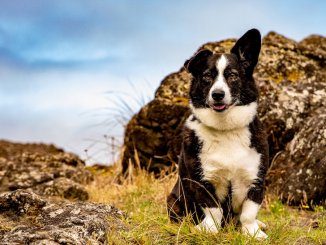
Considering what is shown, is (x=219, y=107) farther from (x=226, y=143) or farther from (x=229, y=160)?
(x=229, y=160)

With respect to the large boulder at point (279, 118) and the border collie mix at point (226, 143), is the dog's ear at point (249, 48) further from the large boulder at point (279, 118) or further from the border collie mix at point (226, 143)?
the large boulder at point (279, 118)

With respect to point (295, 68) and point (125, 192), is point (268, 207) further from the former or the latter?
point (295, 68)

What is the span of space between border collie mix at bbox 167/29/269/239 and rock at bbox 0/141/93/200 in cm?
445

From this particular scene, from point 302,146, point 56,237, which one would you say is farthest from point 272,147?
point 56,237

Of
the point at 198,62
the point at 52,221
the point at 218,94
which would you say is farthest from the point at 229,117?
the point at 52,221

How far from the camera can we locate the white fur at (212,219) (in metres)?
6.40

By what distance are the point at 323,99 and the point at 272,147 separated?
1.11 meters

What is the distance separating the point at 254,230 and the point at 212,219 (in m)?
0.43

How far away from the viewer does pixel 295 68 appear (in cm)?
1158

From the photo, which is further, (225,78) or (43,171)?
(43,171)

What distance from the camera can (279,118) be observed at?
1019cm

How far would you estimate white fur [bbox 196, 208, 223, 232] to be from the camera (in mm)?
6402

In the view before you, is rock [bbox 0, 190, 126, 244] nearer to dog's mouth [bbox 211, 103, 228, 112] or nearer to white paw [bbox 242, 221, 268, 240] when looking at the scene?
white paw [bbox 242, 221, 268, 240]

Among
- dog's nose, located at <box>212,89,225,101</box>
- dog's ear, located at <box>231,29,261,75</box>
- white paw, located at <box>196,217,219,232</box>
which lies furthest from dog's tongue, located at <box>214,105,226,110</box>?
white paw, located at <box>196,217,219,232</box>
